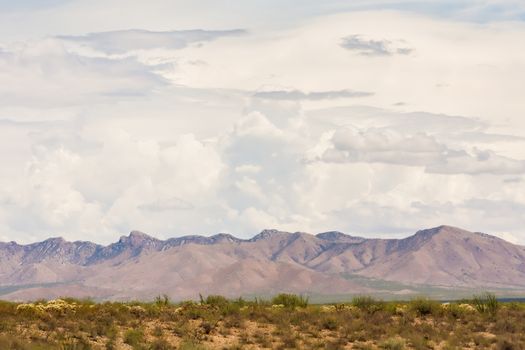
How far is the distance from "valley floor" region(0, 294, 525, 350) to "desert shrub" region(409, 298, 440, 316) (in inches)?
2.3

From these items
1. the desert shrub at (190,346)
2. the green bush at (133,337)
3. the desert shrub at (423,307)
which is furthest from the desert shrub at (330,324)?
the green bush at (133,337)

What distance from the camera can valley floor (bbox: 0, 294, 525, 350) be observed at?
34.3 meters

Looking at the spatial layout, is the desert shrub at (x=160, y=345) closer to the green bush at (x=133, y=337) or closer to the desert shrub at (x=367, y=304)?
the green bush at (x=133, y=337)

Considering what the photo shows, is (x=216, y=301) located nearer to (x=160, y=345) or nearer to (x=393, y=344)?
(x=160, y=345)

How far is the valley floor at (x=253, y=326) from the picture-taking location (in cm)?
3428

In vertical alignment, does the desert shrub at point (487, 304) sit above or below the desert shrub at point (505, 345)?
below

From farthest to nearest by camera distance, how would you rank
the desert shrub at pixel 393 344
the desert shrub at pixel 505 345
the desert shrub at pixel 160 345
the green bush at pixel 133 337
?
1. the desert shrub at pixel 505 345
2. the desert shrub at pixel 393 344
3. the green bush at pixel 133 337
4. the desert shrub at pixel 160 345

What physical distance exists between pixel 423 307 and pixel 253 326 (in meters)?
11.2

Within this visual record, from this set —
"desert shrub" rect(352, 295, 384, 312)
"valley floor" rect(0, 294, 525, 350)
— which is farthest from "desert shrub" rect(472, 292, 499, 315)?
"desert shrub" rect(352, 295, 384, 312)

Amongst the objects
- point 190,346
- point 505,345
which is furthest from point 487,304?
point 190,346

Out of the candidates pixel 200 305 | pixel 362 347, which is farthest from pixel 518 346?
pixel 200 305

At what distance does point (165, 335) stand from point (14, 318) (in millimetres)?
6871

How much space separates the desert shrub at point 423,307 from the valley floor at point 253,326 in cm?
6

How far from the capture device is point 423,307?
149 feet
